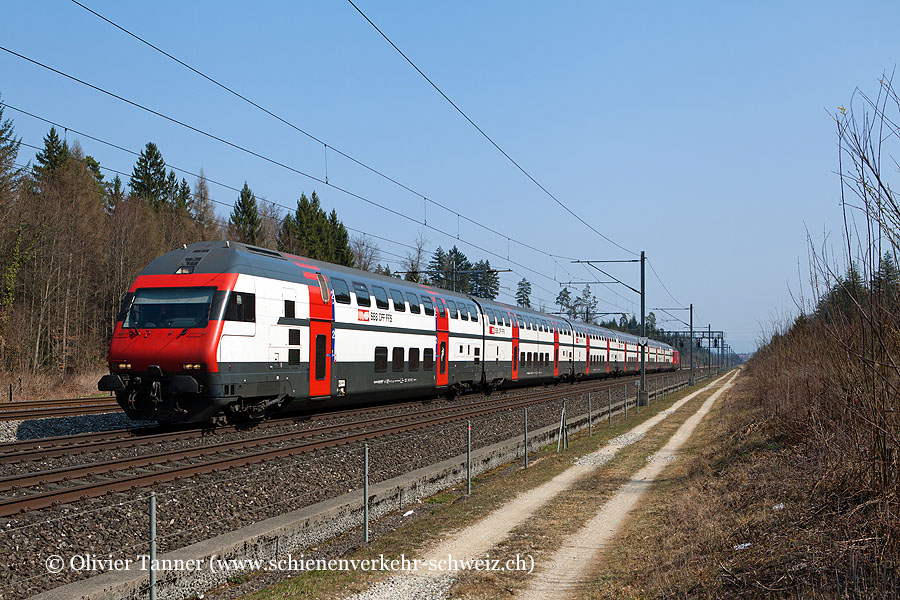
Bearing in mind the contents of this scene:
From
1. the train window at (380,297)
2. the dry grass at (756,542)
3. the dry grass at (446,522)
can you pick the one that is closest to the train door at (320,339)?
the train window at (380,297)

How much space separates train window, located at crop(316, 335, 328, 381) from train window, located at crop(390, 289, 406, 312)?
16.2 feet

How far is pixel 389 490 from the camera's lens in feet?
36.7

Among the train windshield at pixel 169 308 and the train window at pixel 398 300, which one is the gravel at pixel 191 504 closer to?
the train windshield at pixel 169 308

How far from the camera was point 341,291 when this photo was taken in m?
20.6

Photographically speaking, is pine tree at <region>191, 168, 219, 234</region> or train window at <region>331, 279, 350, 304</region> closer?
train window at <region>331, 279, 350, 304</region>

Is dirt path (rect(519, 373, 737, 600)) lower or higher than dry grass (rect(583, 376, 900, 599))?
lower

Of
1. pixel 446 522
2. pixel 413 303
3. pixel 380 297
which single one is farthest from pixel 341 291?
pixel 446 522

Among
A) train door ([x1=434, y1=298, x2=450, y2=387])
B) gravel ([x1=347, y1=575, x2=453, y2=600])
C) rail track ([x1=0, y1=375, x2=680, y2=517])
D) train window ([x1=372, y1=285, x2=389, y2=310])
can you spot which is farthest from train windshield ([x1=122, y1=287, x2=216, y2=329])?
train door ([x1=434, y1=298, x2=450, y2=387])

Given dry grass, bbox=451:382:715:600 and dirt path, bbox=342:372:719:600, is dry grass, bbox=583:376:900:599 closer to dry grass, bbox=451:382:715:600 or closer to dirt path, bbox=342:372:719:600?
dry grass, bbox=451:382:715:600

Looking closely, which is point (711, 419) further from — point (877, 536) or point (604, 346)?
point (604, 346)

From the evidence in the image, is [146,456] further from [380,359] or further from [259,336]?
[380,359]

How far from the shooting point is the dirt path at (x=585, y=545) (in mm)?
7281

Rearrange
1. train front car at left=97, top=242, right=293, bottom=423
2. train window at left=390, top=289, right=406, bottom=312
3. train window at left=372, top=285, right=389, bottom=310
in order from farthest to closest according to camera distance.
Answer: train window at left=390, top=289, right=406, bottom=312 < train window at left=372, top=285, right=389, bottom=310 < train front car at left=97, top=242, right=293, bottom=423

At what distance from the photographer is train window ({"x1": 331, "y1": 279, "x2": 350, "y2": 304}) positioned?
2028cm
